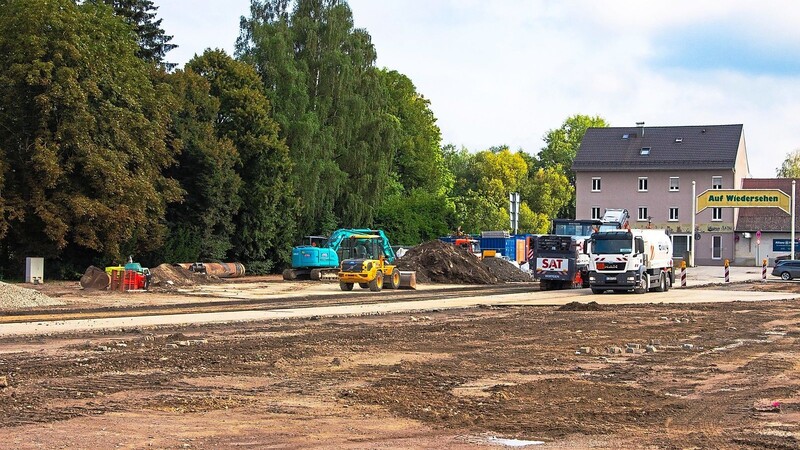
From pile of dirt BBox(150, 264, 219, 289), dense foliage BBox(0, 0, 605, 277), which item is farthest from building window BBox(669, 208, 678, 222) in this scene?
pile of dirt BBox(150, 264, 219, 289)

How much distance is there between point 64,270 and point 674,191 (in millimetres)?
60954

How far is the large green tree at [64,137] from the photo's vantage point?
45.4 m

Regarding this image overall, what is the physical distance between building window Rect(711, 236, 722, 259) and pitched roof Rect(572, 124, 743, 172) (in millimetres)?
6447

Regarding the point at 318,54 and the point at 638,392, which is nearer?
the point at 638,392

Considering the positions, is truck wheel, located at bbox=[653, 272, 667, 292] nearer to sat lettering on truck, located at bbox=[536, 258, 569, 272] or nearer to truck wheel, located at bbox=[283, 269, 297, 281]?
sat lettering on truck, located at bbox=[536, 258, 569, 272]

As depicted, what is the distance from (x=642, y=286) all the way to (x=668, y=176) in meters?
51.7

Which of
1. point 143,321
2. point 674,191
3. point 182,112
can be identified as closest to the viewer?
point 143,321

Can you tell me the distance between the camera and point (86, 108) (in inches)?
1833

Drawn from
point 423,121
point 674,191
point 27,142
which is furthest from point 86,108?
point 674,191

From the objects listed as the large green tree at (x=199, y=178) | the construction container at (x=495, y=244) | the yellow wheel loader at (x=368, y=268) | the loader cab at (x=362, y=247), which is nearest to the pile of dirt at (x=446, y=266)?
the loader cab at (x=362, y=247)

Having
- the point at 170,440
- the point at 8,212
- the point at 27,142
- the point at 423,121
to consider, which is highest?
the point at 423,121

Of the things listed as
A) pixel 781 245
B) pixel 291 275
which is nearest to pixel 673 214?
pixel 781 245

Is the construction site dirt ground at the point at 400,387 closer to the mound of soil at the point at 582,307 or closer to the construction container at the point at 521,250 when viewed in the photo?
the mound of soil at the point at 582,307

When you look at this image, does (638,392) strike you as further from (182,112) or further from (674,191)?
(674,191)
